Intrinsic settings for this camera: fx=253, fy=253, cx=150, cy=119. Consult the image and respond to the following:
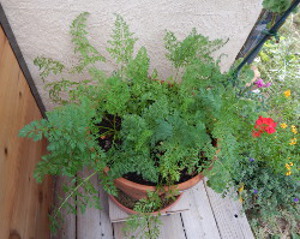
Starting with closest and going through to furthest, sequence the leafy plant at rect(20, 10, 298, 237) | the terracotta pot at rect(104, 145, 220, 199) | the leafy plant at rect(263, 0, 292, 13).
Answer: the leafy plant at rect(263, 0, 292, 13), the leafy plant at rect(20, 10, 298, 237), the terracotta pot at rect(104, 145, 220, 199)

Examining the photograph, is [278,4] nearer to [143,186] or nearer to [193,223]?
[143,186]

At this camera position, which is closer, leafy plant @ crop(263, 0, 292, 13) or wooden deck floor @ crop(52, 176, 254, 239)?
leafy plant @ crop(263, 0, 292, 13)

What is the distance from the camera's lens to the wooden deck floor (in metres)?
1.46

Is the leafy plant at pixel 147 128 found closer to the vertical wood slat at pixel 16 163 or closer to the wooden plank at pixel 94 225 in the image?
the vertical wood slat at pixel 16 163

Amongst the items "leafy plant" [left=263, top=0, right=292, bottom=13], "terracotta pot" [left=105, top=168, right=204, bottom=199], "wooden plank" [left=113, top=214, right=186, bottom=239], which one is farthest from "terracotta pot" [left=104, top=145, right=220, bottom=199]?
"leafy plant" [left=263, top=0, right=292, bottom=13]

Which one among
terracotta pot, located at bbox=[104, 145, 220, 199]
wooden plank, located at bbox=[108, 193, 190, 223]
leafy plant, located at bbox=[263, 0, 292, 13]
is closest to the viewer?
leafy plant, located at bbox=[263, 0, 292, 13]

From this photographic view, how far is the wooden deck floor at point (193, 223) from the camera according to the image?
1458 millimetres

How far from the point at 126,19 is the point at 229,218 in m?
1.30

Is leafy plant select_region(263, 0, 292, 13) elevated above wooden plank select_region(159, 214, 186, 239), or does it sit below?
above

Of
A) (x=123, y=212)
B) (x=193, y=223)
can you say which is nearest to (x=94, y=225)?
(x=123, y=212)

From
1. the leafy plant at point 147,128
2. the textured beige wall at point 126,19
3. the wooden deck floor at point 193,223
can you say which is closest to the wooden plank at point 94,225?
the wooden deck floor at point 193,223

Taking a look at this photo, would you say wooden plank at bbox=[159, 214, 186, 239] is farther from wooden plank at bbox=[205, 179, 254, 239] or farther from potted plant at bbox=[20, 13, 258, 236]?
potted plant at bbox=[20, 13, 258, 236]

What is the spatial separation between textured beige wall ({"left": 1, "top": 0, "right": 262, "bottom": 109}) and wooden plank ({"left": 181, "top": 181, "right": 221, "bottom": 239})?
88 cm

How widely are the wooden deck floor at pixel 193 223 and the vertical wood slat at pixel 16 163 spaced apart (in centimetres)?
19
